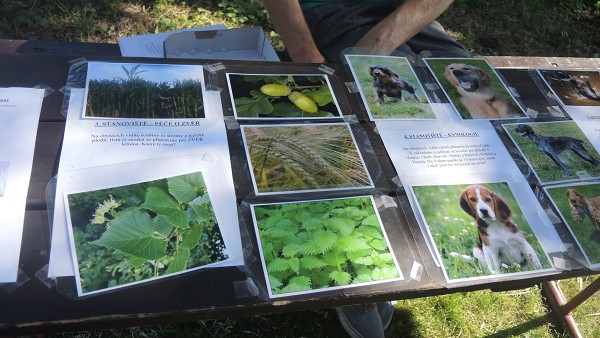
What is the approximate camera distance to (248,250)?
0.78m

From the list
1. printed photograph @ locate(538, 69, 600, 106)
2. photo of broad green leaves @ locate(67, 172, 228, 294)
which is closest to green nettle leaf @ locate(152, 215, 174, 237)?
photo of broad green leaves @ locate(67, 172, 228, 294)

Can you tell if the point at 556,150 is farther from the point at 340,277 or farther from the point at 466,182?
the point at 340,277

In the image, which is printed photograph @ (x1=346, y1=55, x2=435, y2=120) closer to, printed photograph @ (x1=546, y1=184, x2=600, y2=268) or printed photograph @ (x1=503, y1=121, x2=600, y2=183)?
printed photograph @ (x1=503, y1=121, x2=600, y2=183)

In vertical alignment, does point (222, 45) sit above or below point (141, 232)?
below

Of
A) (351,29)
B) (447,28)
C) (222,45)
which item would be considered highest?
(351,29)

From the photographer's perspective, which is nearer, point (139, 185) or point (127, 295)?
point (127, 295)

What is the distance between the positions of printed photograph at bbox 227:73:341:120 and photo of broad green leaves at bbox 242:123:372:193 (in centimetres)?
4

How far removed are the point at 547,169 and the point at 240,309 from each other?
0.70 m

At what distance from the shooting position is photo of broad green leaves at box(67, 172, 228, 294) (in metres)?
0.72

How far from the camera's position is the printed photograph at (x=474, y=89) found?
1.16 metres

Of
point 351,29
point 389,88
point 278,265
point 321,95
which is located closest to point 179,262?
point 278,265

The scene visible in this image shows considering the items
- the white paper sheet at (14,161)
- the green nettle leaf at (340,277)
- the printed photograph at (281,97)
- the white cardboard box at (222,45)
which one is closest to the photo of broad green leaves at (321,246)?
the green nettle leaf at (340,277)

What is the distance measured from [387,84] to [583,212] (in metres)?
0.47

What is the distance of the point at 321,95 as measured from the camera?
109cm
